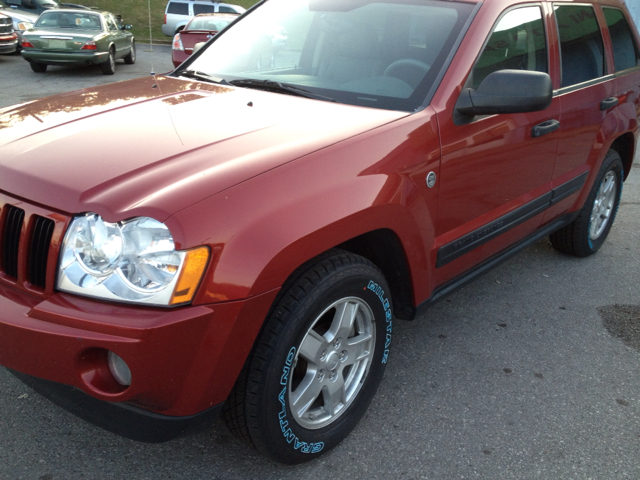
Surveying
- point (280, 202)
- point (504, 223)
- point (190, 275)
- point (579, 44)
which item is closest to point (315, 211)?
point (280, 202)

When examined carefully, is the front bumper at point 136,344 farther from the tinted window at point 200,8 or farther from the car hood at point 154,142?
the tinted window at point 200,8

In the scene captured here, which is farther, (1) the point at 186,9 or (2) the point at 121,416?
(1) the point at 186,9

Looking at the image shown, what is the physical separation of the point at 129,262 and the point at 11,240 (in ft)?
1.51

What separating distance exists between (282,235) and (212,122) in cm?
73

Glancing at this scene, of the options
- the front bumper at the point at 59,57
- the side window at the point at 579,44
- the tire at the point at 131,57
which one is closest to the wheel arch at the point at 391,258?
the side window at the point at 579,44

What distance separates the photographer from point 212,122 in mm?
2307

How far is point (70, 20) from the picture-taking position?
13352 mm

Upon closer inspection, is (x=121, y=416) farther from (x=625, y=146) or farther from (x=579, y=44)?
(x=625, y=146)

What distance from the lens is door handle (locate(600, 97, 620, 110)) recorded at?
3605mm

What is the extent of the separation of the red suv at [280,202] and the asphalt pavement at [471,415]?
25cm

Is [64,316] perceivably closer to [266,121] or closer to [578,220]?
[266,121]

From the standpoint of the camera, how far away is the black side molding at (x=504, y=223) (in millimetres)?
2625

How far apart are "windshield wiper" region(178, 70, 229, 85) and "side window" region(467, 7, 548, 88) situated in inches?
47.5

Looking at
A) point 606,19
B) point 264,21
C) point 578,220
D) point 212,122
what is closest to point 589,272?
point 578,220
